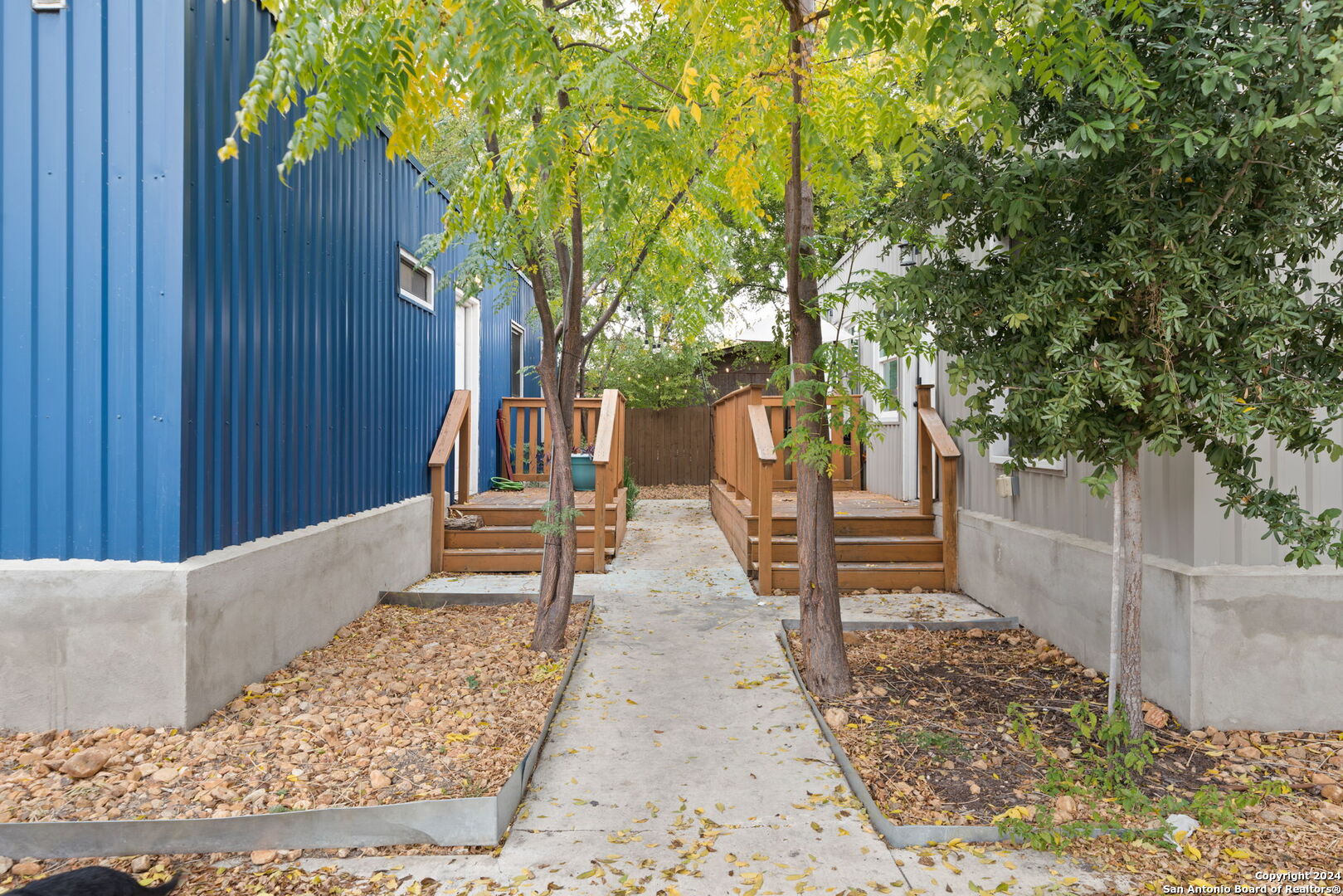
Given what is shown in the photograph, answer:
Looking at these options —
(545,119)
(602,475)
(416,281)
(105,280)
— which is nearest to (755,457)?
(602,475)

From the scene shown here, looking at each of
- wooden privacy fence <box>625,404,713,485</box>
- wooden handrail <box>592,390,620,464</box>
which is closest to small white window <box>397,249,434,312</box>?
wooden handrail <box>592,390,620,464</box>

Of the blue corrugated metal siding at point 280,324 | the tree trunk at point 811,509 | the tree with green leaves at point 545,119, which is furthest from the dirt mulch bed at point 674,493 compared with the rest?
the tree trunk at point 811,509

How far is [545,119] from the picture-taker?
3896 mm

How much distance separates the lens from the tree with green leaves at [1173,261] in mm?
2689

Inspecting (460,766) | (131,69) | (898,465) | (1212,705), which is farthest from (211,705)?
(898,465)

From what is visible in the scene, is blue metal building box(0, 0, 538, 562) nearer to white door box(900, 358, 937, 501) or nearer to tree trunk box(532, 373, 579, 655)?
tree trunk box(532, 373, 579, 655)

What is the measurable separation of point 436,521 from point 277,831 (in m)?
4.44

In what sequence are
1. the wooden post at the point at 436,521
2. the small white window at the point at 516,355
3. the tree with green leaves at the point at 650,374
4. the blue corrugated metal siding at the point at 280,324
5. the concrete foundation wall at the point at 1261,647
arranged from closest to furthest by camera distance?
the concrete foundation wall at the point at 1261,647 → the blue corrugated metal siding at the point at 280,324 → the wooden post at the point at 436,521 → the small white window at the point at 516,355 → the tree with green leaves at the point at 650,374

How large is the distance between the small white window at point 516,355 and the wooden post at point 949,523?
736 centimetres

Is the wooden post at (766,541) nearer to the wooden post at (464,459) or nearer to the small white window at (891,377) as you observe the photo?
the small white window at (891,377)

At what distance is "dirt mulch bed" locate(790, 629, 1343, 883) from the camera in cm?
267

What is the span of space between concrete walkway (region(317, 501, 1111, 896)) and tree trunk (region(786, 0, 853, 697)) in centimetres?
25

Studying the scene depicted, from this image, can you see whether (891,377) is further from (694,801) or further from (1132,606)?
(694,801)

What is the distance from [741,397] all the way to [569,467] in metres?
3.61
